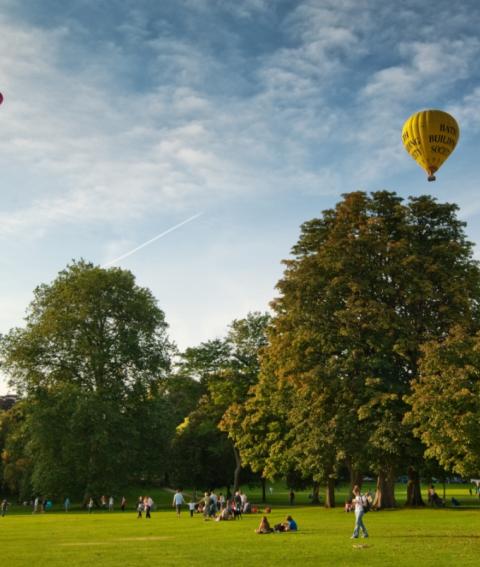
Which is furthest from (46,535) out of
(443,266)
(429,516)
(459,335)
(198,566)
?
(443,266)

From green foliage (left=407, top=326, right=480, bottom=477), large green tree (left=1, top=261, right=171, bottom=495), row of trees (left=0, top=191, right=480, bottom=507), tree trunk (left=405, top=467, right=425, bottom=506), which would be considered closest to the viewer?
green foliage (left=407, top=326, right=480, bottom=477)

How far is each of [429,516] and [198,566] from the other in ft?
71.5

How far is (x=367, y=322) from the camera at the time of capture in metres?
43.2

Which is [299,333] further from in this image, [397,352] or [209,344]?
[209,344]

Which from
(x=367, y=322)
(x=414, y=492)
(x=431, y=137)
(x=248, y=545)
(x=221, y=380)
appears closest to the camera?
(x=248, y=545)

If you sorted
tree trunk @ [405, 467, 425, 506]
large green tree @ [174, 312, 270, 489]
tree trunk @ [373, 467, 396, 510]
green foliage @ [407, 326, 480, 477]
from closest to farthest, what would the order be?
1. green foliage @ [407, 326, 480, 477]
2. tree trunk @ [373, 467, 396, 510]
3. tree trunk @ [405, 467, 425, 506]
4. large green tree @ [174, 312, 270, 489]

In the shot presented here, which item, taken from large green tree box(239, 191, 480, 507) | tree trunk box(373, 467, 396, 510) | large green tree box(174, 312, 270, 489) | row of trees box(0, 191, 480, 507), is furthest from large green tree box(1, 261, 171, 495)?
tree trunk box(373, 467, 396, 510)

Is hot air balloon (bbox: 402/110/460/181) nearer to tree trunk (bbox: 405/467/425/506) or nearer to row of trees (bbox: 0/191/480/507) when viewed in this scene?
row of trees (bbox: 0/191/480/507)

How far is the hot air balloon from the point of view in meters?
37.8

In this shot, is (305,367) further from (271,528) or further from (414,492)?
(271,528)

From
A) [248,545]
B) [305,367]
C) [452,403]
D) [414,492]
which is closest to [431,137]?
[452,403]

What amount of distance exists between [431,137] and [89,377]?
36.9 metres

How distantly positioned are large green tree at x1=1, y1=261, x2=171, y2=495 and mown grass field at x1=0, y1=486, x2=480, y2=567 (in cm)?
2322

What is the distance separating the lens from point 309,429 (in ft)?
145
